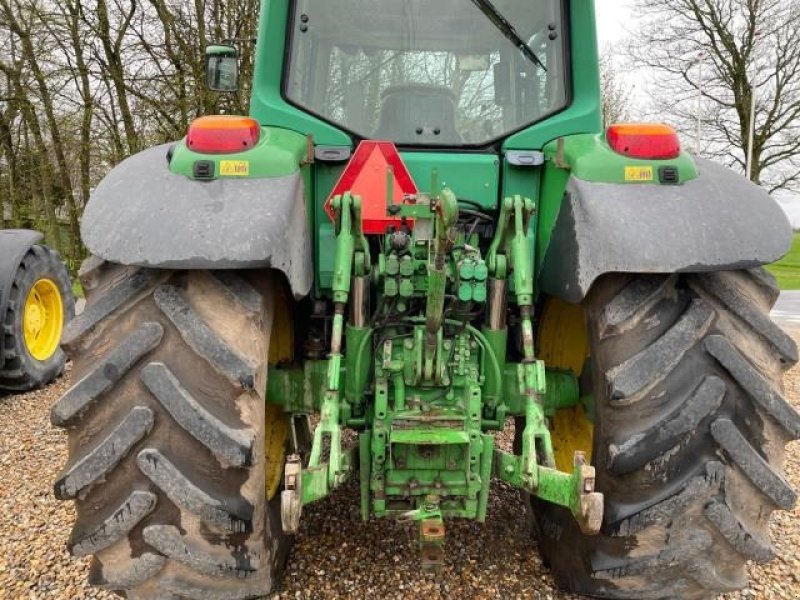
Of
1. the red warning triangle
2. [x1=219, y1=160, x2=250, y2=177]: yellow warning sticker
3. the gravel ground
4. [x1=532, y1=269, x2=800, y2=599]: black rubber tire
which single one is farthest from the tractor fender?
[x1=532, y1=269, x2=800, y2=599]: black rubber tire

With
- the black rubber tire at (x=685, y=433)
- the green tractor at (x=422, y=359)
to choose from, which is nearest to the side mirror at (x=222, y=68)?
the green tractor at (x=422, y=359)

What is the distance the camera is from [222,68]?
312cm

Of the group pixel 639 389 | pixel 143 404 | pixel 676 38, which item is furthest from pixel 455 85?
pixel 676 38

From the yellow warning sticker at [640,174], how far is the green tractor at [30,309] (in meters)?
3.86

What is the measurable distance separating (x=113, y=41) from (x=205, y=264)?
42.8 feet

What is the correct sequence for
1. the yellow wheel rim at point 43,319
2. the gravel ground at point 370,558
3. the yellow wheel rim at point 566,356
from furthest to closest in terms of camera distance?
1. the yellow wheel rim at point 43,319
2. the yellow wheel rim at point 566,356
3. the gravel ground at point 370,558

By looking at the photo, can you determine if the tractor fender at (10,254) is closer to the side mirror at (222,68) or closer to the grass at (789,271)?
the side mirror at (222,68)

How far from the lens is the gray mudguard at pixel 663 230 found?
2.03 meters

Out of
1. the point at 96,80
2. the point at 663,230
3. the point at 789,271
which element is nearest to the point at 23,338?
the point at 663,230

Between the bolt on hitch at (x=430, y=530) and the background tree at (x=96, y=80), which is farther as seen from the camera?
the background tree at (x=96, y=80)

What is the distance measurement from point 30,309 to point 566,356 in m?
4.47

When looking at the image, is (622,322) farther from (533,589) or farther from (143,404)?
(143,404)

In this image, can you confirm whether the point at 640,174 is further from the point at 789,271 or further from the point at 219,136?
the point at 789,271

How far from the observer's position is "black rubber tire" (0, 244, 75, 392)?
4926 mm
